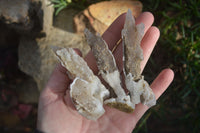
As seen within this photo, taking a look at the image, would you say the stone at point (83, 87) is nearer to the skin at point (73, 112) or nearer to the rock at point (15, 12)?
the skin at point (73, 112)

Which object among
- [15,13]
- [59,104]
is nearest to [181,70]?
[59,104]

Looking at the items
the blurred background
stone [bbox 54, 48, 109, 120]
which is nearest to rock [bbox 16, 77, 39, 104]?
the blurred background

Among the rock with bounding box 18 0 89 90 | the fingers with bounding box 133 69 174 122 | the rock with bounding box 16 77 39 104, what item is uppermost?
the fingers with bounding box 133 69 174 122

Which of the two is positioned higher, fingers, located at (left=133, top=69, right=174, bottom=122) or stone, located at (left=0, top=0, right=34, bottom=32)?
stone, located at (left=0, top=0, right=34, bottom=32)

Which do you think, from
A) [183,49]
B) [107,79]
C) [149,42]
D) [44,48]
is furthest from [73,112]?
[183,49]

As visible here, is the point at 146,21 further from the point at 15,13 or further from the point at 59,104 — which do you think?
the point at 15,13

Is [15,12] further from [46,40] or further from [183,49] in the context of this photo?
[183,49]

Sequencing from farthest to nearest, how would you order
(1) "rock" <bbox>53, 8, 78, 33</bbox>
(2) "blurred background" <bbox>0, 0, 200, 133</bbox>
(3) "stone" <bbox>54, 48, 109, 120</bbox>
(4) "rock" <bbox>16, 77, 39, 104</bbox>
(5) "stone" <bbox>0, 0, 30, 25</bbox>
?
(4) "rock" <bbox>16, 77, 39, 104</bbox>, (1) "rock" <bbox>53, 8, 78, 33</bbox>, (2) "blurred background" <bbox>0, 0, 200, 133</bbox>, (5) "stone" <bbox>0, 0, 30, 25</bbox>, (3) "stone" <bbox>54, 48, 109, 120</bbox>

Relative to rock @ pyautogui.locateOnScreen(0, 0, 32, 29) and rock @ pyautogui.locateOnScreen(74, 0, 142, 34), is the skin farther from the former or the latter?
rock @ pyautogui.locateOnScreen(0, 0, 32, 29)
